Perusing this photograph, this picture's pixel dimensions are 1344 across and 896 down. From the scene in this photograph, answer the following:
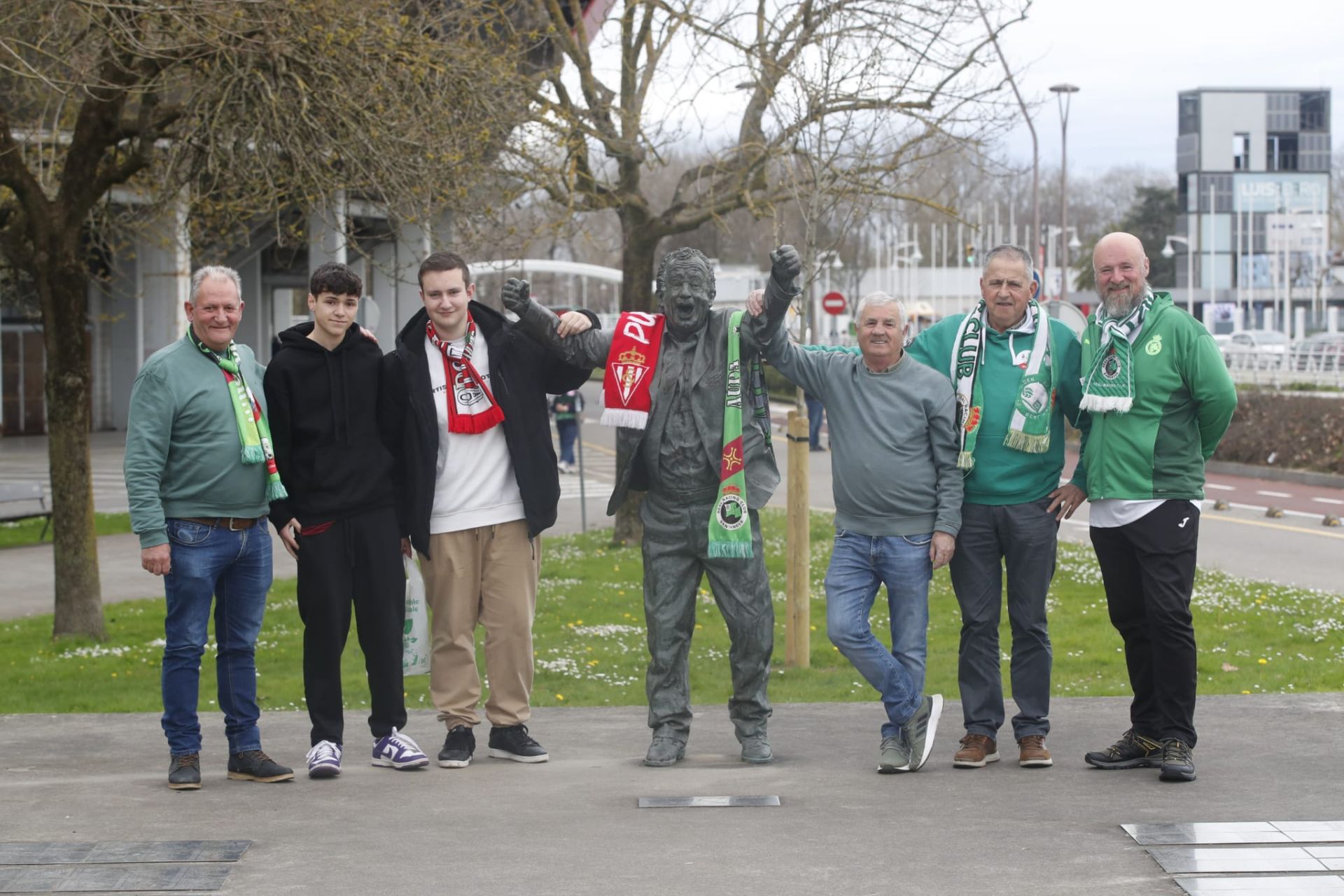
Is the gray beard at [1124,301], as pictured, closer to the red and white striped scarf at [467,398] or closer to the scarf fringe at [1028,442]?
the scarf fringe at [1028,442]

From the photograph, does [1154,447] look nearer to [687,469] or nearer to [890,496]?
[890,496]

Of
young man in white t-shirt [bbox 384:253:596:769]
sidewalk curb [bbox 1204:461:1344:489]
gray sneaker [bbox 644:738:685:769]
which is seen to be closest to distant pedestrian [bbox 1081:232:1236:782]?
gray sneaker [bbox 644:738:685:769]

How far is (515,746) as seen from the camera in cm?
638

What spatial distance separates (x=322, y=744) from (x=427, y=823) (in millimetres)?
915

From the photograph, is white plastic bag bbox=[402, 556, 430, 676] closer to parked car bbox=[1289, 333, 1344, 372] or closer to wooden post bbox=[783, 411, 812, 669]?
wooden post bbox=[783, 411, 812, 669]

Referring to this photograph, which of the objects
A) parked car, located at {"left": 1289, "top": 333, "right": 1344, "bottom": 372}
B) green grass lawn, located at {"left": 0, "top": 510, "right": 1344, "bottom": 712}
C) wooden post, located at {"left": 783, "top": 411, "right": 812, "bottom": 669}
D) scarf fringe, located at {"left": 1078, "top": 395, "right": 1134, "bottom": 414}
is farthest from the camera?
parked car, located at {"left": 1289, "top": 333, "right": 1344, "bottom": 372}

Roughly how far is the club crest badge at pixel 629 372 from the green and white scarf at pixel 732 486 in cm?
33

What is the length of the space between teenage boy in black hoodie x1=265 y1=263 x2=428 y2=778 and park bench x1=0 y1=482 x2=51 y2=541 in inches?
447

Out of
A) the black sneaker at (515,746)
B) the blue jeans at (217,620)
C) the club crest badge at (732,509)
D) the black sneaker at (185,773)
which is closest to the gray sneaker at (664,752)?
the black sneaker at (515,746)

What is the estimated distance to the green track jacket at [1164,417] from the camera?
19.5 feet

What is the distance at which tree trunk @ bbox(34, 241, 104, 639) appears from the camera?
34.6 ft

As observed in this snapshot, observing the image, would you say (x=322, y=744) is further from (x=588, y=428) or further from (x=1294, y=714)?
(x=588, y=428)

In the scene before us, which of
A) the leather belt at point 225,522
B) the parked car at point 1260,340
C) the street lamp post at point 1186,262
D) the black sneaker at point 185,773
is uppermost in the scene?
the street lamp post at point 1186,262

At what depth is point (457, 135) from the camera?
10.9 metres
